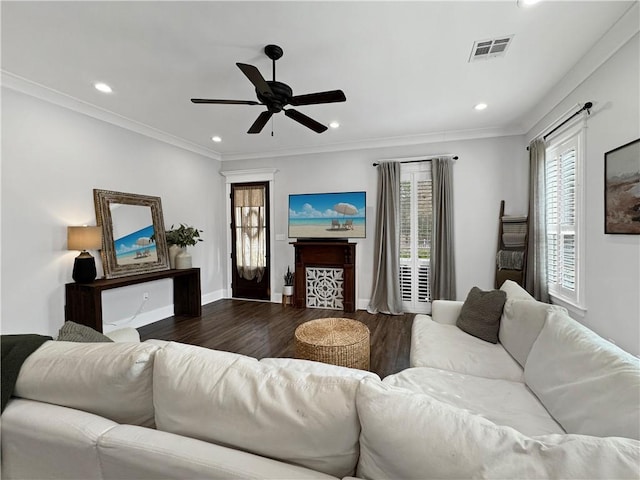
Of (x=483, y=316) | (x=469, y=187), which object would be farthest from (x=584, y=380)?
(x=469, y=187)

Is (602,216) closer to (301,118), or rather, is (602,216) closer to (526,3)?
(526,3)

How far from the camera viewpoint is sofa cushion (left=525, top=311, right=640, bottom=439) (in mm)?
1046

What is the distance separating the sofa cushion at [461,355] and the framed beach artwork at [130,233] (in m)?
3.65

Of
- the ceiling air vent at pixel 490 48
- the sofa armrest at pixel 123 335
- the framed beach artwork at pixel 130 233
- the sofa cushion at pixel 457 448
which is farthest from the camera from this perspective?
the framed beach artwork at pixel 130 233

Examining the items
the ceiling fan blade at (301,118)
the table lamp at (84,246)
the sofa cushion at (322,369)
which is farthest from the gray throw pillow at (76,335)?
the ceiling fan blade at (301,118)

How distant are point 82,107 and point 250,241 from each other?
307cm

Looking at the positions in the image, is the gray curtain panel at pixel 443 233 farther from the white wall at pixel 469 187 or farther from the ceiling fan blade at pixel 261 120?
the ceiling fan blade at pixel 261 120

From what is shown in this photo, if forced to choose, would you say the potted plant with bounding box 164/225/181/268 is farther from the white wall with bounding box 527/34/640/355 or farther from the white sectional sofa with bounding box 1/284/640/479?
the white wall with bounding box 527/34/640/355

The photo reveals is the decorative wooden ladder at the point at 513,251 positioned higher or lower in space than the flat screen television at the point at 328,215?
lower

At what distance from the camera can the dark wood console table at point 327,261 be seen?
15.4 ft

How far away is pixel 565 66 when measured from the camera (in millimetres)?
2553

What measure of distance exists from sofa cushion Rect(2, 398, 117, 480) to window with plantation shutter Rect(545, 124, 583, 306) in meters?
3.69

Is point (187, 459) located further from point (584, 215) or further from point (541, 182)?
point (541, 182)

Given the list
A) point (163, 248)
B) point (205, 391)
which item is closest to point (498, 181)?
point (205, 391)
